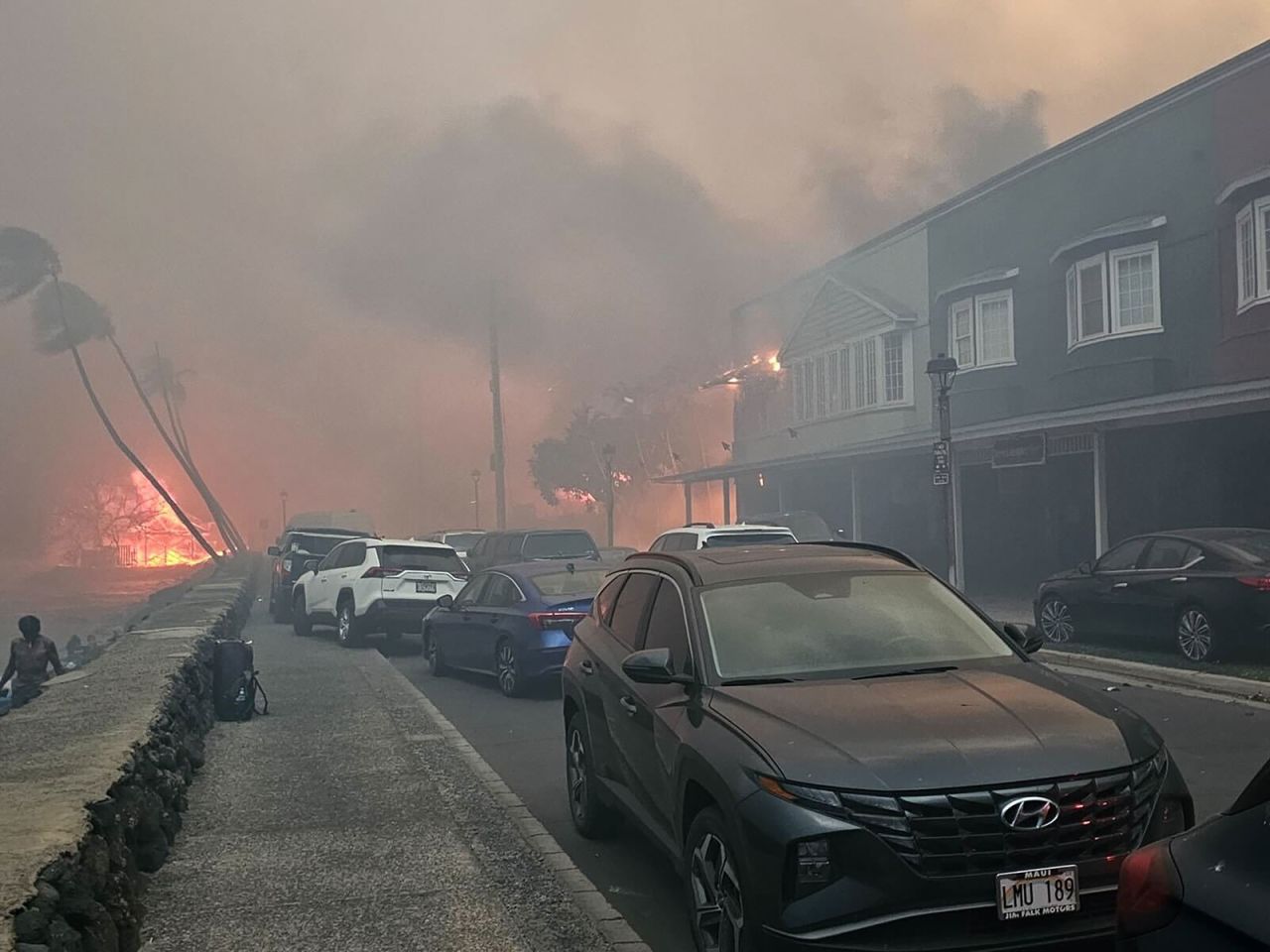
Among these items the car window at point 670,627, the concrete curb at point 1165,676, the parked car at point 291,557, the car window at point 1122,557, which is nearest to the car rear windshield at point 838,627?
the car window at point 670,627

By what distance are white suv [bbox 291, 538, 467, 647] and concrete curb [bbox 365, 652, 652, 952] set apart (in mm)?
8005

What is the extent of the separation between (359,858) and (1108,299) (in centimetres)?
1977

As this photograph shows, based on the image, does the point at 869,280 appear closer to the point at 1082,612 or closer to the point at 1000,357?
the point at 1000,357

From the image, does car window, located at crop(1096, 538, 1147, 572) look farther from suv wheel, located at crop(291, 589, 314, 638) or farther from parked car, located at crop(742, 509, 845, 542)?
suv wheel, located at crop(291, 589, 314, 638)

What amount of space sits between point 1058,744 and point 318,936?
120 inches

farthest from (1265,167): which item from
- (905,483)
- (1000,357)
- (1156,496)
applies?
(905,483)

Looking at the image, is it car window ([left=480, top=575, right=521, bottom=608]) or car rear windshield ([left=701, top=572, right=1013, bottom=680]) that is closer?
car rear windshield ([left=701, top=572, right=1013, bottom=680])

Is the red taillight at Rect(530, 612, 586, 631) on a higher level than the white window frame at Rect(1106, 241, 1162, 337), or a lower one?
lower

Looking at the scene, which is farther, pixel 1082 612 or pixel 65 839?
pixel 1082 612

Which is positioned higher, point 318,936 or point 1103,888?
point 1103,888

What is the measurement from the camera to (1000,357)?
26281 mm

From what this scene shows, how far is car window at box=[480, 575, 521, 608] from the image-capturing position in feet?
40.9

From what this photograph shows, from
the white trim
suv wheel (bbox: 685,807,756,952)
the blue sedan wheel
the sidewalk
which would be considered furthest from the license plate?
the white trim

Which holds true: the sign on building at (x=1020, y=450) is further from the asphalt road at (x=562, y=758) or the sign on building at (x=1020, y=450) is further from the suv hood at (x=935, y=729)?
the suv hood at (x=935, y=729)
